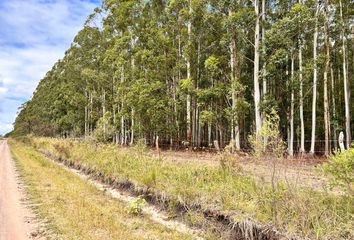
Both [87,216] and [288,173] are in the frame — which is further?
[288,173]

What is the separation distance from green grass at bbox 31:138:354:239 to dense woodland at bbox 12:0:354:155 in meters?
9.32

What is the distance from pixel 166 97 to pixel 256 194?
2062cm

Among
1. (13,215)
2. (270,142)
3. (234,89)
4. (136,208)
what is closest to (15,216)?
(13,215)

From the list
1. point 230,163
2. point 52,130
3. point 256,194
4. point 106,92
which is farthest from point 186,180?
point 52,130

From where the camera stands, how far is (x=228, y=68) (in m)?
24.2

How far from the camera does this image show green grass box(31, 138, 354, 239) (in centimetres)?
552

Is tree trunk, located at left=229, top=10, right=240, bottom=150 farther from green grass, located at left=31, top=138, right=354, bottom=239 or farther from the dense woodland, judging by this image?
green grass, located at left=31, top=138, right=354, bottom=239

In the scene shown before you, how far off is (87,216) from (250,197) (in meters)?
3.95

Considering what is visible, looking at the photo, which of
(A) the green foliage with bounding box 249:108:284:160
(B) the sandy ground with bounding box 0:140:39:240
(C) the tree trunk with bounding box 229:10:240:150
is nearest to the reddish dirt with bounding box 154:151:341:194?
(A) the green foliage with bounding box 249:108:284:160

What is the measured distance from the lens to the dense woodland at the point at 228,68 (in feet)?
63.6

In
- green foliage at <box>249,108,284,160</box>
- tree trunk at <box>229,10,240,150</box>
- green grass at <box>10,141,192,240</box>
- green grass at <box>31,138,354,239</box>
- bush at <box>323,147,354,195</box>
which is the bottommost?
green grass at <box>10,141,192,240</box>

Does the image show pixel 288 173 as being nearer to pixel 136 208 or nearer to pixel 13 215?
pixel 136 208

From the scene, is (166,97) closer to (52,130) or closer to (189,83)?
(189,83)

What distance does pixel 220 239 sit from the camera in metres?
6.75
